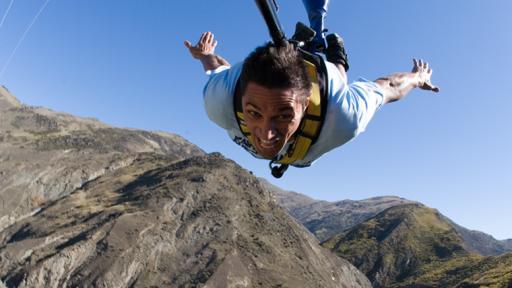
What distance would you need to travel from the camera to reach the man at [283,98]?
3.82 m

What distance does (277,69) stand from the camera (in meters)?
3.81

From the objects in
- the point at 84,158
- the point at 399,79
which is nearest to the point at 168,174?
the point at 84,158

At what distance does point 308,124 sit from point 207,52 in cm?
219

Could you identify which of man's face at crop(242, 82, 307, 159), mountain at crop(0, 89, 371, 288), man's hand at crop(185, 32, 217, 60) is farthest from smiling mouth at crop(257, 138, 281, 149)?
mountain at crop(0, 89, 371, 288)

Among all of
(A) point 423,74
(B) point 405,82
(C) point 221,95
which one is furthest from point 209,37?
(A) point 423,74

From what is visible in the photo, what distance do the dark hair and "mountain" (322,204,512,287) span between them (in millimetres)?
115152

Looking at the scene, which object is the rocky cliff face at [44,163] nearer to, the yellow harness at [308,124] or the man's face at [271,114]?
the yellow harness at [308,124]

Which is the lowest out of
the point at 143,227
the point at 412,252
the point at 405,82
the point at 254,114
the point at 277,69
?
the point at 143,227

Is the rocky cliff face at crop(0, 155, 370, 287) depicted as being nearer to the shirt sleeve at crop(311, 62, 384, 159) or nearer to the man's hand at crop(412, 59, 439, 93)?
the man's hand at crop(412, 59, 439, 93)

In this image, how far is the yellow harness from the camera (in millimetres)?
4078

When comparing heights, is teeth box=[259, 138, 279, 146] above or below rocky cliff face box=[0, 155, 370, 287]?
above

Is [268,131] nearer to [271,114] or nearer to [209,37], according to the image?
[271,114]

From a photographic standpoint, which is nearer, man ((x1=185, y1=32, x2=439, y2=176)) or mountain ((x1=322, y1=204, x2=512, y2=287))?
man ((x1=185, y1=32, x2=439, y2=176))

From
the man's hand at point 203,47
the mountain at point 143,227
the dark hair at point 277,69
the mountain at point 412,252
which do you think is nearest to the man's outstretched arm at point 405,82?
the dark hair at point 277,69
